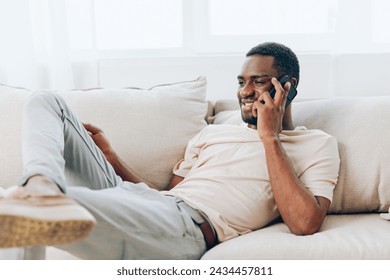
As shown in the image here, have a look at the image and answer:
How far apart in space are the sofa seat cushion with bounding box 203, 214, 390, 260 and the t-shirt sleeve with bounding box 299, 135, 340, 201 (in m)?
0.11

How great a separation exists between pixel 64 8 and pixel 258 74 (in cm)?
97

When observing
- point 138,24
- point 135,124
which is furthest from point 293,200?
point 138,24

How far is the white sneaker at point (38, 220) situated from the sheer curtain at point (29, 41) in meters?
1.28

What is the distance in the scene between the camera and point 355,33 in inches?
82.6

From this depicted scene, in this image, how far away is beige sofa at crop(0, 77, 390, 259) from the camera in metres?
1.50

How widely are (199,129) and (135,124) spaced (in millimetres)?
208

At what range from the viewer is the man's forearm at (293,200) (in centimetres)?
137

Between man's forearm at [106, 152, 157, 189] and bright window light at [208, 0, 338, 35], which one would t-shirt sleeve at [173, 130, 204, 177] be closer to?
man's forearm at [106, 152, 157, 189]

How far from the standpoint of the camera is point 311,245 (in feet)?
4.23

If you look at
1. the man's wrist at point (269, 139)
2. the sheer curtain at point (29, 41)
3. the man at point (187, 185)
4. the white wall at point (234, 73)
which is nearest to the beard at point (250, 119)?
the man at point (187, 185)

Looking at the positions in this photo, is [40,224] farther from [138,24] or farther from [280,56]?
[138,24]
